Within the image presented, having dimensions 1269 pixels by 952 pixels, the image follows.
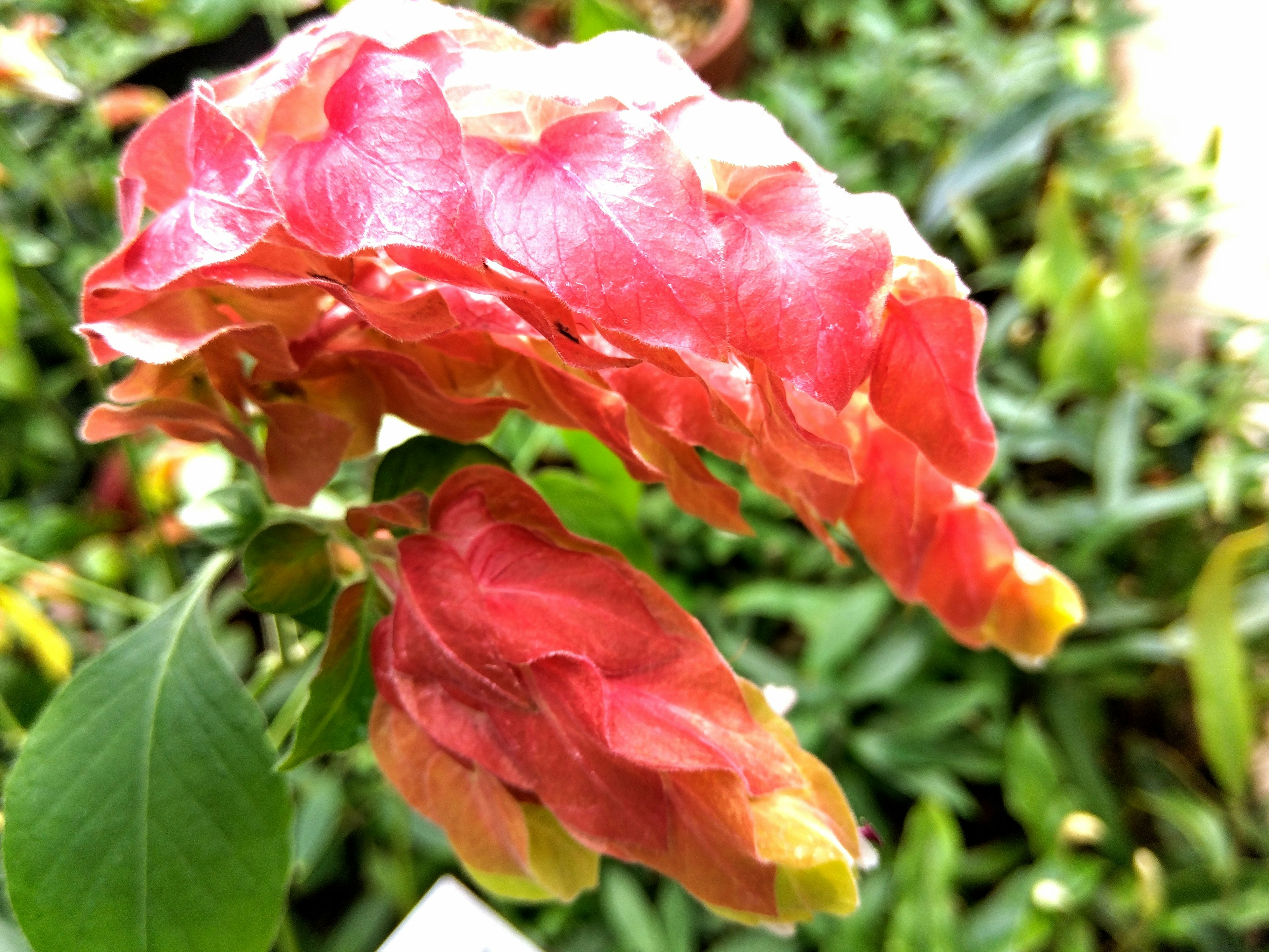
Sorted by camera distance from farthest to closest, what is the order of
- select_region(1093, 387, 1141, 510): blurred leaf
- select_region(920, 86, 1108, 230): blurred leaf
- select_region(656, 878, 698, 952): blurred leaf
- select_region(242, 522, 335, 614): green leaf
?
1. select_region(920, 86, 1108, 230): blurred leaf
2. select_region(1093, 387, 1141, 510): blurred leaf
3. select_region(656, 878, 698, 952): blurred leaf
4. select_region(242, 522, 335, 614): green leaf

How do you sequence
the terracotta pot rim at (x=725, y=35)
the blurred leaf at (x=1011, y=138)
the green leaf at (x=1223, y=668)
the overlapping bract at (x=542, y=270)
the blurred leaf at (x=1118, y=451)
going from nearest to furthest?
the overlapping bract at (x=542, y=270), the green leaf at (x=1223, y=668), the blurred leaf at (x=1118, y=451), the blurred leaf at (x=1011, y=138), the terracotta pot rim at (x=725, y=35)

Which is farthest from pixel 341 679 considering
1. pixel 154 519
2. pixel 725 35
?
pixel 725 35

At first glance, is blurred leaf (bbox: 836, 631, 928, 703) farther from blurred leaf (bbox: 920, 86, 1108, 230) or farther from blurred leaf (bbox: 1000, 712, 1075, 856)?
blurred leaf (bbox: 920, 86, 1108, 230)

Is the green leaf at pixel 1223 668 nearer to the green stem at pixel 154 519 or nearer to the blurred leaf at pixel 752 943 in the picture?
the blurred leaf at pixel 752 943

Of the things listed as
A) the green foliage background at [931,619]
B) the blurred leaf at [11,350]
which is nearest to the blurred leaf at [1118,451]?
the green foliage background at [931,619]

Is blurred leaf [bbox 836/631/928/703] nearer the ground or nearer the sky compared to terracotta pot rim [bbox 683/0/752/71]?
nearer the ground

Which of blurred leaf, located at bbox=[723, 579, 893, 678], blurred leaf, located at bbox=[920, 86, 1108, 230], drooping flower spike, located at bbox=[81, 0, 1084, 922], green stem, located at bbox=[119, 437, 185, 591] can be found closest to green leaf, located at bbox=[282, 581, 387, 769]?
drooping flower spike, located at bbox=[81, 0, 1084, 922]

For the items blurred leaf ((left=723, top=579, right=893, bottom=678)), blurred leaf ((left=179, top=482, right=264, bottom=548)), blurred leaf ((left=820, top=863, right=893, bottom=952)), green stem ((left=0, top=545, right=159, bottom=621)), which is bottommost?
blurred leaf ((left=820, top=863, right=893, bottom=952))
